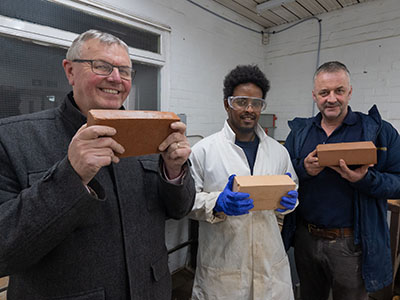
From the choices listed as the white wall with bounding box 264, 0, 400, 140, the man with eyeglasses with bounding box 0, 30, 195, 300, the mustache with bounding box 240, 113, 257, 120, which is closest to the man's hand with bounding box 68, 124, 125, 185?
the man with eyeglasses with bounding box 0, 30, 195, 300

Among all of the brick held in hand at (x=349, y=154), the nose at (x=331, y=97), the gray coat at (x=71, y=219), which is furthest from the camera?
the nose at (x=331, y=97)

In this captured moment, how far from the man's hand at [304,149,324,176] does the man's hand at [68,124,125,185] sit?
1.16m

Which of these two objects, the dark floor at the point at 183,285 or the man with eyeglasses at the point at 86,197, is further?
the dark floor at the point at 183,285

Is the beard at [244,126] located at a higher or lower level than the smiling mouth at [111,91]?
lower

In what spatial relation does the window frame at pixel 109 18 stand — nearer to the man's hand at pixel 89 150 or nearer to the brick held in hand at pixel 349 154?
the man's hand at pixel 89 150

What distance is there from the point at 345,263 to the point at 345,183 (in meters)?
0.48

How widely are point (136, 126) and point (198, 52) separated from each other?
245 cm

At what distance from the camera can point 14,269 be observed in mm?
646

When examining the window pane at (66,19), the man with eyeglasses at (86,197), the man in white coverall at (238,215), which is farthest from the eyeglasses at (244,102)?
the window pane at (66,19)

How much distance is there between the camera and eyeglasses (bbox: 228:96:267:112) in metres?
1.40

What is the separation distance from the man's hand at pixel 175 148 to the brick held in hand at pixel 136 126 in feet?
0.06

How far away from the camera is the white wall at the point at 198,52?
8.28 ft

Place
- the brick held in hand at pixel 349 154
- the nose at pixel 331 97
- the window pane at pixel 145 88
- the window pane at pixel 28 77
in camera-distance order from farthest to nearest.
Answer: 1. the window pane at pixel 145 88
2. the window pane at pixel 28 77
3. the nose at pixel 331 97
4. the brick held in hand at pixel 349 154

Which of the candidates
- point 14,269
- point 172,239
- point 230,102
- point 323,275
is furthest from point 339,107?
point 172,239
